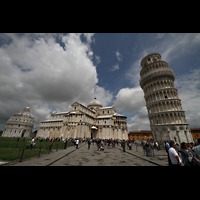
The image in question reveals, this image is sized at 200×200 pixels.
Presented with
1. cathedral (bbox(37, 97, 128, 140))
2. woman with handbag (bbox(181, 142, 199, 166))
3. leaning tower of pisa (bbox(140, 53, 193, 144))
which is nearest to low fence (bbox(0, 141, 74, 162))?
woman with handbag (bbox(181, 142, 199, 166))

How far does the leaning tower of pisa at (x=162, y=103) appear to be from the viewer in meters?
23.9

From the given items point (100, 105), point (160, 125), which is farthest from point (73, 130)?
point (160, 125)

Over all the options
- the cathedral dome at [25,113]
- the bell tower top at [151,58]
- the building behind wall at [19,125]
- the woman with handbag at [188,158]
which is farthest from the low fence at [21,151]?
the cathedral dome at [25,113]

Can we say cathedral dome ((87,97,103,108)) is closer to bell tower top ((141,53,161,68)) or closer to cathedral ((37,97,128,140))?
cathedral ((37,97,128,140))

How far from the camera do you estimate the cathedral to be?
1391 inches

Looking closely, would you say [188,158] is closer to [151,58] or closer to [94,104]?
[151,58]

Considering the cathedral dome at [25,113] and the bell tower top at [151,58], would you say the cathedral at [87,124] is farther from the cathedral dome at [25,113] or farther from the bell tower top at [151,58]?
the cathedral dome at [25,113]

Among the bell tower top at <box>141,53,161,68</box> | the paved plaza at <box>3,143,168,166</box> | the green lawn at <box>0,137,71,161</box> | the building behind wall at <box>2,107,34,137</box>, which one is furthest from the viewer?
the building behind wall at <box>2,107,34,137</box>

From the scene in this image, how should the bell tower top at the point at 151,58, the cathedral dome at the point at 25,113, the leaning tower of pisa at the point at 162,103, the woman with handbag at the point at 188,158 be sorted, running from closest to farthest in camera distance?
the woman with handbag at the point at 188,158
the leaning tower of pisa at the point at 162,103
the bell tower top at the point at 151,58
the cathedral dome at the point at 25,113

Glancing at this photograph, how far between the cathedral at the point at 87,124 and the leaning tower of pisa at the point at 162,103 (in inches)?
686

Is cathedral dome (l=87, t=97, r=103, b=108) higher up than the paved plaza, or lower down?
higher up

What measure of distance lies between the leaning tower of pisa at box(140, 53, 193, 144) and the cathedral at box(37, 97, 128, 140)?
57.1ft
